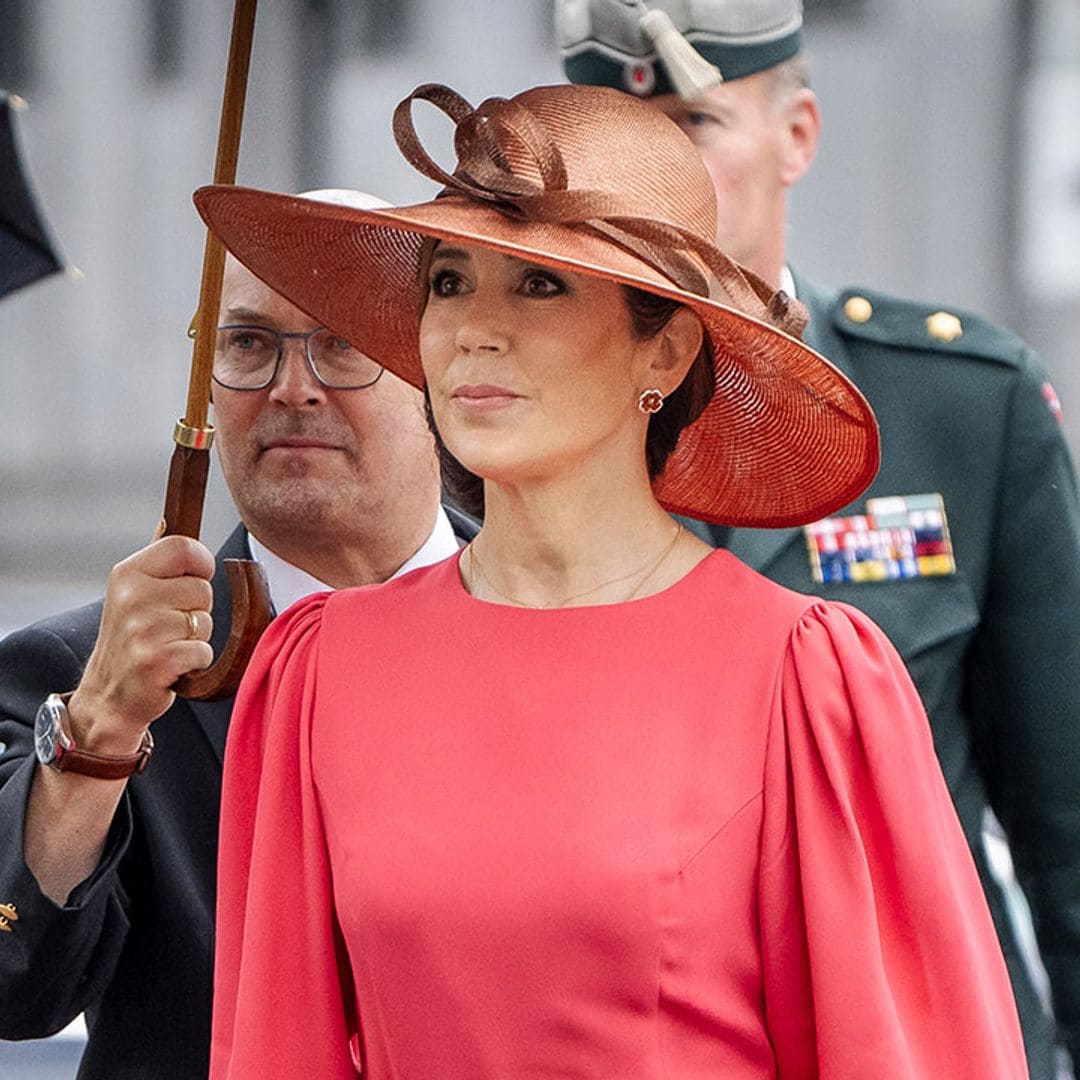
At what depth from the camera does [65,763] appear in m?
2.19

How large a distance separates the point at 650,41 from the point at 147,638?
874mm

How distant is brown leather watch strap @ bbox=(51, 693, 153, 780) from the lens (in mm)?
2186

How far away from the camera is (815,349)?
2562 mm

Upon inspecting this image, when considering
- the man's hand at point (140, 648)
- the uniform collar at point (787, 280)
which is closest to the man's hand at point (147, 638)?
the man's hand at point (140, 648)

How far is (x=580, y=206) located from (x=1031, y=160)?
16.4 ft

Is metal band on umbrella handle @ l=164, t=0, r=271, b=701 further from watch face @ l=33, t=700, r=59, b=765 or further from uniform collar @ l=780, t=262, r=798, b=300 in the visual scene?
uniform collar @ l=780, t=262, r=798, b=300

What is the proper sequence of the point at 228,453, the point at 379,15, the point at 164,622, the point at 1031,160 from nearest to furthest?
the point at 164,622
the point at 228,453
the point at 379,15
the point at 1031,160

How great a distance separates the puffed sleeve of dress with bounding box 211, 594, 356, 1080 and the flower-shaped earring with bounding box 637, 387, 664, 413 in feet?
1.16

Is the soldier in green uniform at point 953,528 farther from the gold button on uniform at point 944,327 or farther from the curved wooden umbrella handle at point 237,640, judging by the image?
the curved wooden umbrella handle at point 237,640

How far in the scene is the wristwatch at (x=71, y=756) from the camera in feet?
7.18

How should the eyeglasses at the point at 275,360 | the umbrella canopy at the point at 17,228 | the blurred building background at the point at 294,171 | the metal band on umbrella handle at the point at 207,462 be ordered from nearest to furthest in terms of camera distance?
1. the metal band on umbrella handle at the point at 207,462
2. the eyeglasses at the point at 275,360
3. the umbrella canopy at the point at 17,228
4. the blurred building background at the point at 294,171

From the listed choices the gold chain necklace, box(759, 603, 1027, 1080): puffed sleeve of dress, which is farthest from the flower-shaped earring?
box(759, 603, 1027, 1080): puffed sleeve of dress

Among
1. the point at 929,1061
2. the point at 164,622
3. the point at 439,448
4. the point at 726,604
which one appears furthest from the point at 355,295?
the point at 929,1061

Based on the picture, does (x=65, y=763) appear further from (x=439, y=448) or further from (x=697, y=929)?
(x=697, y=929)
